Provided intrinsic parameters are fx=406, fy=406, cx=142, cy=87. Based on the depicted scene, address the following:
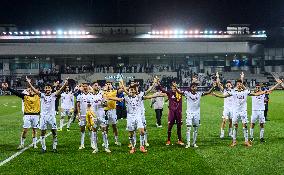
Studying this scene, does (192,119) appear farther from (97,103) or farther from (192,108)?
(97,103)

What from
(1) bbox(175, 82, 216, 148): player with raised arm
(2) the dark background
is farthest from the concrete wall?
(1) bbox(175, 82, 216, 148): player with raised arm

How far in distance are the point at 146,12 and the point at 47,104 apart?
54593mm

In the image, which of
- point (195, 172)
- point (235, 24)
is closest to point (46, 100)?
point (195, 172)

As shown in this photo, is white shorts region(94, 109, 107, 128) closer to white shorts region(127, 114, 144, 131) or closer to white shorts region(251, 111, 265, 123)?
white shorts region(127, 114, 144, 131)

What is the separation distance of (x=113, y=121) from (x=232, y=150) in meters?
4.73

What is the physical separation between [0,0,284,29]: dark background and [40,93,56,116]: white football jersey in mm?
49836

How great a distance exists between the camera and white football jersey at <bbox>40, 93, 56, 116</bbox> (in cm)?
1476

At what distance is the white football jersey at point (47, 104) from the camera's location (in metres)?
14.8

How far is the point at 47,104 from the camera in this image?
14.8 metres

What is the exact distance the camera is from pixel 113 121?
16141mm

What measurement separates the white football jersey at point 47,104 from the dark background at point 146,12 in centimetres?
4984

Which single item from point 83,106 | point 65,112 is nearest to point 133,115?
point 83,106

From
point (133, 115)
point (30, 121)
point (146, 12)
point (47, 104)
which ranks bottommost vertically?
point (30, 121)

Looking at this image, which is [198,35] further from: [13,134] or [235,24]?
[13,134]
